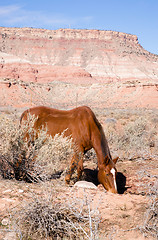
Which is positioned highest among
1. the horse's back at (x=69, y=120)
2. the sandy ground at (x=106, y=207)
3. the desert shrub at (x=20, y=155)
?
the horse's back at (x=69, y=120)

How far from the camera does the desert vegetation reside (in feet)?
8.73

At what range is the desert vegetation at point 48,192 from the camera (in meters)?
2.66

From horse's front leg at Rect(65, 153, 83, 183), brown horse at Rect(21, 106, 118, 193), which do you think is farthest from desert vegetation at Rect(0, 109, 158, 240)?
brown horse at Rect(21, 106, 118, 193)

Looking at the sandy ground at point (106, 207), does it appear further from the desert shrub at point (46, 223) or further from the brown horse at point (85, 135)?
the brown horse at point (85, 135)

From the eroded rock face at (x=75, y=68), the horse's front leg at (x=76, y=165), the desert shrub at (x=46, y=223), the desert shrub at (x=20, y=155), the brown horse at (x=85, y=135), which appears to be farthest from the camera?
the eroded rock face at (x=75, y=68)

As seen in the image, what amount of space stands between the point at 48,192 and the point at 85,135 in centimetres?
232

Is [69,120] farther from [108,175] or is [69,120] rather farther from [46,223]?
[46,223]

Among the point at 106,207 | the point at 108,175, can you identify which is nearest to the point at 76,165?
the point at 108,175

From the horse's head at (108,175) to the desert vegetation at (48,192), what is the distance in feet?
2.03

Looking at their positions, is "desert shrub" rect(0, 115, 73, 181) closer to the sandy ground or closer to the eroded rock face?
the sandy ground

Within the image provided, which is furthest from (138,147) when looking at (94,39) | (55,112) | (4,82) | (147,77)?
(94,39)

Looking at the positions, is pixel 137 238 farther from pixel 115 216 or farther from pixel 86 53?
pixel 86 53

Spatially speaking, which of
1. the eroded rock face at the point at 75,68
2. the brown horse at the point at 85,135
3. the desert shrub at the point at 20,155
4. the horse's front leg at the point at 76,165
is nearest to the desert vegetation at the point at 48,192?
the desert shrub at the point at 20,155

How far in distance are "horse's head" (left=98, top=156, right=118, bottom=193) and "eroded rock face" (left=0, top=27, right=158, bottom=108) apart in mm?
39388
